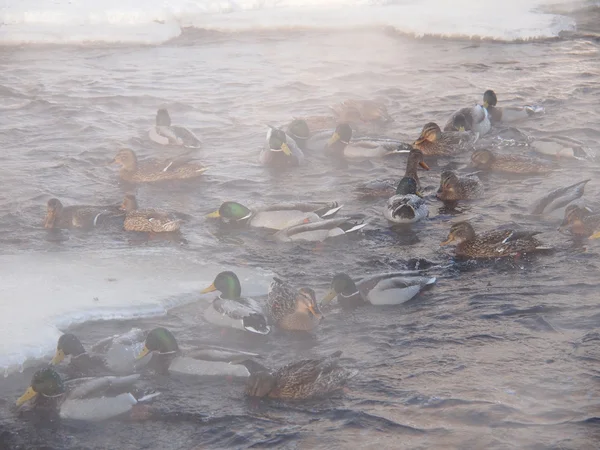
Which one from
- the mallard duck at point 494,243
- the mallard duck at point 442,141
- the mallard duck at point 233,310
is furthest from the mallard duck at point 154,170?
the mallard duck at point 494,243

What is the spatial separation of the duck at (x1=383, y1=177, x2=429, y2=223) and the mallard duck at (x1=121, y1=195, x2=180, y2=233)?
2241 mm

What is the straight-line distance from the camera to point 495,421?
5.51 m

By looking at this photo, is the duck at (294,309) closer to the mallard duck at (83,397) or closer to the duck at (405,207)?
the mallard duck at (83,397)

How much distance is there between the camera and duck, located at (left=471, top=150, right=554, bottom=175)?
10.8 m

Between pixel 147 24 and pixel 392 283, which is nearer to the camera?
pixel 392 283

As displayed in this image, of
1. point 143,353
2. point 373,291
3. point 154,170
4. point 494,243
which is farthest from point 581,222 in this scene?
point 154,170

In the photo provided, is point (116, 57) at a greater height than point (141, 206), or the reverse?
point (116, 57)

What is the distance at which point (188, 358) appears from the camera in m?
6.41

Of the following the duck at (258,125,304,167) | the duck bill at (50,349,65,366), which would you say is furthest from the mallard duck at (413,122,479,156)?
the duck bill at (50,349,65,366)

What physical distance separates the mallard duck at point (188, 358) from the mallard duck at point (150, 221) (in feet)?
8.59

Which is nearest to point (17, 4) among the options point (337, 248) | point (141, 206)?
point (141, 206)

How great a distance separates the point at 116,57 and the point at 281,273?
32.0 ft

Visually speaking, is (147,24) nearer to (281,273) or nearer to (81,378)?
(281,273)

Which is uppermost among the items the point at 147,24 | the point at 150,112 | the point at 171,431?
the point at 147,24
